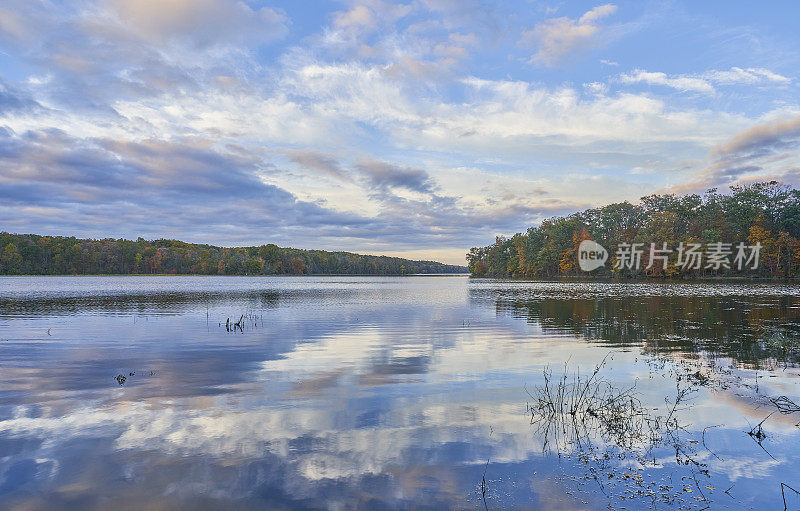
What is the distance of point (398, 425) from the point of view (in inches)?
415

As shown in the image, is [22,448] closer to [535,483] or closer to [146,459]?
[146,459]

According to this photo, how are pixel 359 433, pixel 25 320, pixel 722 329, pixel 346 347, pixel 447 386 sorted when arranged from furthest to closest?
pixel 25 320 → pixel 722 329 → pixel 346 347 → pixel 447 386 → pixel 359 433

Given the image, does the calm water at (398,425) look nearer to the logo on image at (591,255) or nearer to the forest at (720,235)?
the forest at (720,235)

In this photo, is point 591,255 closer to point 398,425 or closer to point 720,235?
point 720,235

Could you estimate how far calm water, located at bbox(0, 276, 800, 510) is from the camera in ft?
23.9

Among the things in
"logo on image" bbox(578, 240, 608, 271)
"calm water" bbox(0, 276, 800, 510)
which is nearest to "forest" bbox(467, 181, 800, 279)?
"logo on image" bbox(578, 240, 608, 271)

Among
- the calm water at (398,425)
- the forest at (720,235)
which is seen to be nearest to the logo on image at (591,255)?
the forest at (720,235)

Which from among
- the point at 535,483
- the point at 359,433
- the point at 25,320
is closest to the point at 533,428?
the point at 535,483

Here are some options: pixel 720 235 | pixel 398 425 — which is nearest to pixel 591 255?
pixel 720 235

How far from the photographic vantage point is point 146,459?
8633 mm

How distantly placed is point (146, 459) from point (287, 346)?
46.1 ft

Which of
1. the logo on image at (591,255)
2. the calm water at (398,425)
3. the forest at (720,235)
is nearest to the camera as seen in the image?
the calm water at (398,425)

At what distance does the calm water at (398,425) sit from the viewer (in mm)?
7293

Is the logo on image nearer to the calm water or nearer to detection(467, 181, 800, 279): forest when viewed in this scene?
detection(467, 181, 800, 279): forest
